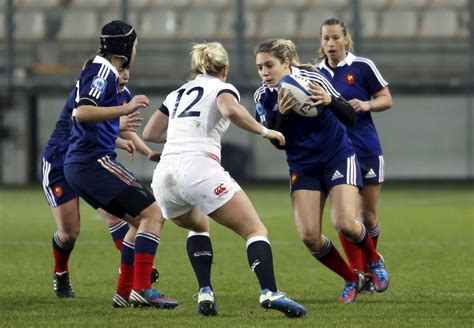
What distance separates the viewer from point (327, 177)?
8.45 metres

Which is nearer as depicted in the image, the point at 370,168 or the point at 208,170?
the point at 208,170

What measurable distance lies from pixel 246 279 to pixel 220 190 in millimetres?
2887

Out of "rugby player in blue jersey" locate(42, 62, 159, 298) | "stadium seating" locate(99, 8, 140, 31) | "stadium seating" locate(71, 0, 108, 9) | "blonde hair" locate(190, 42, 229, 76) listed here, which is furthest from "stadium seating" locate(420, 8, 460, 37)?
"blonde hair" locate(190, 42, 229, 76)

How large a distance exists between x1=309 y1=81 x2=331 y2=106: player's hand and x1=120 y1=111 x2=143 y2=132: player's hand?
48.3 inches

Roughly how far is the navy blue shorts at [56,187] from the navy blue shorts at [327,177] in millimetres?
1797

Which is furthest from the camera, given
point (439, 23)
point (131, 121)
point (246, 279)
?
point (439, 23)

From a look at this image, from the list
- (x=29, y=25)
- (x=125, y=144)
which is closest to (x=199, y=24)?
(x=29, y=25)

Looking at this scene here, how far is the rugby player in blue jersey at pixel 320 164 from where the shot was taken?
8.27 metres

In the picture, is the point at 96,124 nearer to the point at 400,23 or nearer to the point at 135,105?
the point at 135,105

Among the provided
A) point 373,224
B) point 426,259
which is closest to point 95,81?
point 373,224

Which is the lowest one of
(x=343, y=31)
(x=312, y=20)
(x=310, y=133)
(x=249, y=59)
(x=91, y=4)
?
(x=249, y=59)

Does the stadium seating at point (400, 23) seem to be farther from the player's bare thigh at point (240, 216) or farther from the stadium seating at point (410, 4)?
the player's bare thigh at point (240, 216)

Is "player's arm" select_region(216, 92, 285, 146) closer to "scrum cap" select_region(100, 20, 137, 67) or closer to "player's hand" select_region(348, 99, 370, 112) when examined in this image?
"scrum cap" select_region(100, 20, 137, 67)

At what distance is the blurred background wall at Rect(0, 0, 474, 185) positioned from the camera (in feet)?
94.9
